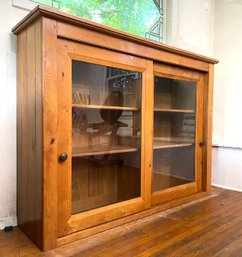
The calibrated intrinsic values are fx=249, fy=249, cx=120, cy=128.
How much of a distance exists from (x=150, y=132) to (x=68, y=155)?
2.34ft

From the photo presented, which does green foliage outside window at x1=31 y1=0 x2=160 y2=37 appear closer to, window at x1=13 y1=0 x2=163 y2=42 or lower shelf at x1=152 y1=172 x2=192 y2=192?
window at x1=13 y1=0 x2=163 y2=42

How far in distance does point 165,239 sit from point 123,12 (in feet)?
6.61

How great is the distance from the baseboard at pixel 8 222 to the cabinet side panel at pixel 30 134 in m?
0.06

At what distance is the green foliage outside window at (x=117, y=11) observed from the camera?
2021 mm

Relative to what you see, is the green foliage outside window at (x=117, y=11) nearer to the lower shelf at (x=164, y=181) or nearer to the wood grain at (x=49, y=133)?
the wood grain at (x=49, y=133)

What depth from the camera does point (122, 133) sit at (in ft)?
6.33

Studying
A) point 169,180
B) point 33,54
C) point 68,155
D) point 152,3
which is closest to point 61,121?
point 68,155

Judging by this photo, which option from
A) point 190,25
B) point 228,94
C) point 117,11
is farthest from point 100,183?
point 190,25

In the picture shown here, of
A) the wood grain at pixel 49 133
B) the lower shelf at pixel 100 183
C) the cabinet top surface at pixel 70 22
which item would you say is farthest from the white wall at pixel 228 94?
the wood grain at pixel 49 133

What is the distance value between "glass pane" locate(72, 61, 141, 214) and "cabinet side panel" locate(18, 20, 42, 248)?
0.23 meters

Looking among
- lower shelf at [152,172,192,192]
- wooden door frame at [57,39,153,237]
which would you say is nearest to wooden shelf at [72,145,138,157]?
wooden door frame at [57,39,153,237]

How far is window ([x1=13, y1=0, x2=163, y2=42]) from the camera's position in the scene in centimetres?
203

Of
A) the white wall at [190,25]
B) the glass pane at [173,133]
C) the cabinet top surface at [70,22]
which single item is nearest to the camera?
the cabinet top surface at [70,22]

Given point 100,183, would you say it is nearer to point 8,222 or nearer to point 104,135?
point 104,135
